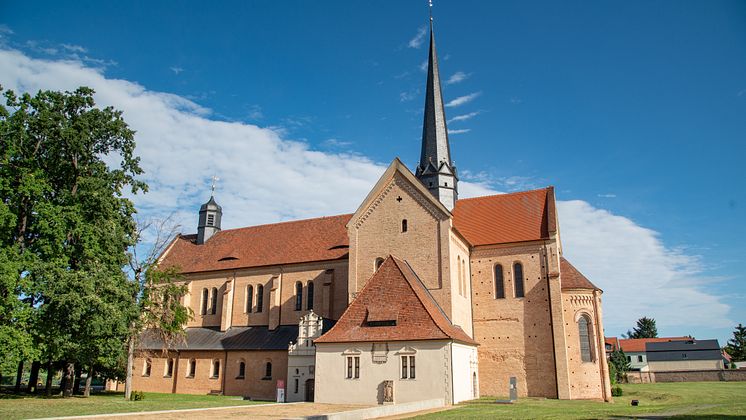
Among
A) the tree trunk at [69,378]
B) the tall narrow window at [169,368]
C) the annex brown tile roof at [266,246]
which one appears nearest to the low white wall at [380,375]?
the annex brown tile roof at [266,246]

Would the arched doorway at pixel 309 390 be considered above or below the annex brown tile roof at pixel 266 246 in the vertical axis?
below

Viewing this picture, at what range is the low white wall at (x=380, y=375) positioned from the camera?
1106 inches

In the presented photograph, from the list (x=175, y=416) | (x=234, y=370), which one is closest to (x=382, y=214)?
(x=234, y=370)

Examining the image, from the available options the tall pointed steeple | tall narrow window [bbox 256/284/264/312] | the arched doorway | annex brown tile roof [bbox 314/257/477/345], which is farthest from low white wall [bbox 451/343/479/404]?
tall narrow window [bbox 256/284/264/312]

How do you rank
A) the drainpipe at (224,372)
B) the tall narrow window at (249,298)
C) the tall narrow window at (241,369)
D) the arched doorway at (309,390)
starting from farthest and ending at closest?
the tall narrow window at (249,298)
the drainpipe at (224,372)
the tall narrow window at (241,369)
the arched doorway at (309,390)

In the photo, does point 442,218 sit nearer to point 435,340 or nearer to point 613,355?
point 435,340

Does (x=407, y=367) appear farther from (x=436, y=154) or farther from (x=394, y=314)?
(x=436, y=154)

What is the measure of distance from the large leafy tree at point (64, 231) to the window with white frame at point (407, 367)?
15.6 m

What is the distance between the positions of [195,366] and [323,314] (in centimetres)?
1105

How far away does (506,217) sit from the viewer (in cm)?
3916

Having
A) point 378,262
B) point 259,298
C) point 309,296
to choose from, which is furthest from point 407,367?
point 259,298

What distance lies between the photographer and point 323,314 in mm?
39062

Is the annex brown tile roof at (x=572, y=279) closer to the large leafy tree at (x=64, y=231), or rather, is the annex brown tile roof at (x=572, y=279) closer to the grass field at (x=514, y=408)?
the grass field at (x=514, y=408)

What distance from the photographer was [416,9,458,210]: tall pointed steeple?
40.0 meters
